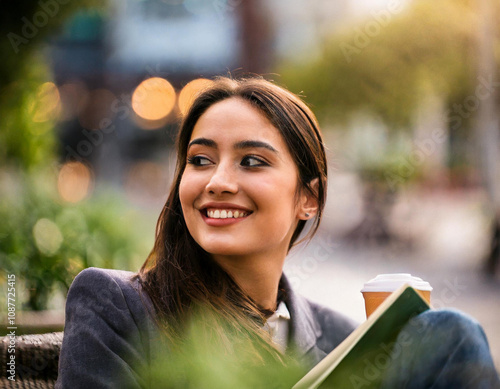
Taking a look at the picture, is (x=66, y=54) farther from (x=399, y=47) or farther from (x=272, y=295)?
(x=272, y=295)

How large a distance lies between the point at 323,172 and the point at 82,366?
121 centimetres

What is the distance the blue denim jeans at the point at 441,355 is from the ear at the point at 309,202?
0.84 m

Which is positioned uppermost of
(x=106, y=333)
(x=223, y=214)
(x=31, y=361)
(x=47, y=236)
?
(x=223, y=214)

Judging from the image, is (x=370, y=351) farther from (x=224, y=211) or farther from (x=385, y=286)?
(x=224, y=211)

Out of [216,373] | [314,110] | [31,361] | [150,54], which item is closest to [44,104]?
[31,361]

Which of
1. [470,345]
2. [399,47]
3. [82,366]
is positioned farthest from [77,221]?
[399,47]

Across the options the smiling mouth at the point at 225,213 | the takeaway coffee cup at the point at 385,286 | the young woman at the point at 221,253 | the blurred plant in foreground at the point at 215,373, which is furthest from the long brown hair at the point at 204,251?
the blurred plant in foreground at the point at 215,373

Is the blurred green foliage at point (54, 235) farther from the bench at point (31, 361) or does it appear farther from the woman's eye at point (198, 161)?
the woman's eye at point (198, 161)

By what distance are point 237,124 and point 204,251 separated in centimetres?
49

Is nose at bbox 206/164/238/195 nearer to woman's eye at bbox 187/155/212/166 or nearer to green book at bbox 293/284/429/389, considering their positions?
woman's eye at bbox 187/155/212/166

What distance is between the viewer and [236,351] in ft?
Answer: 6.53

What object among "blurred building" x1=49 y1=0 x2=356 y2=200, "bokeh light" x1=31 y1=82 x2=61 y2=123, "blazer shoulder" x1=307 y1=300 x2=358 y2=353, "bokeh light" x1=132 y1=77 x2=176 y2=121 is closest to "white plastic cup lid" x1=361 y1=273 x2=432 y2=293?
"blazer shoulder" x1=307 y1=300 x2=358 y2=353

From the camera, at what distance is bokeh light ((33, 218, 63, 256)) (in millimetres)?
4086

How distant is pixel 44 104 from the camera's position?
5293 mm
